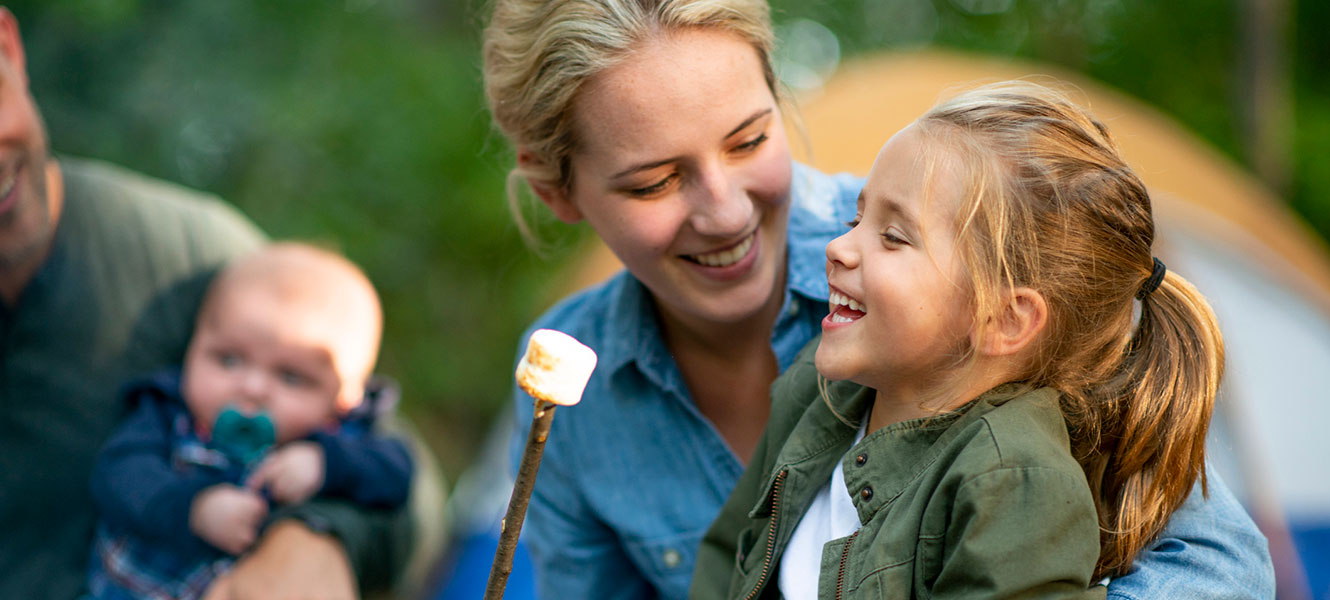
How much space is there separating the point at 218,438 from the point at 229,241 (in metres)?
0.50

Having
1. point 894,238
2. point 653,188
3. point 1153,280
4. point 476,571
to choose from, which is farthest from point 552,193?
point 476,571

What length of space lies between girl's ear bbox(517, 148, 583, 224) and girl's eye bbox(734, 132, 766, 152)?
0.31 metres

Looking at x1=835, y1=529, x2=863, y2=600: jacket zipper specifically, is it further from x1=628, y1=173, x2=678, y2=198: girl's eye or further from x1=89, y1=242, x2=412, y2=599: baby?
x1=89, y1=242, x2=412, y2=599: baby

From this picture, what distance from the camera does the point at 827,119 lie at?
4.08 meters

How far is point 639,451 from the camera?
174 cm

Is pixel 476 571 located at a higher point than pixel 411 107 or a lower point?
lower

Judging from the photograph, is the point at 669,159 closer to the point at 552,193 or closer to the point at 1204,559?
the point at 552,193

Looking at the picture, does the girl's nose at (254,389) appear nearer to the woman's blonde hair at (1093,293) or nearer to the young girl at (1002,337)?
the young girl at (1002,337)

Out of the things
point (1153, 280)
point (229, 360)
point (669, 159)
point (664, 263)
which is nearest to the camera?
point (1153, 280)

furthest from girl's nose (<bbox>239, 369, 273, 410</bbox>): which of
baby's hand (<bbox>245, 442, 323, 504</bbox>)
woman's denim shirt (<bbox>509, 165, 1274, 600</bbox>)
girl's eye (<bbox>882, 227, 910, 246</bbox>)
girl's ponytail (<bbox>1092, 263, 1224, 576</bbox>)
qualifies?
girl's ponytail (<bbox>1092, 263, 1224, 576</bbox>)

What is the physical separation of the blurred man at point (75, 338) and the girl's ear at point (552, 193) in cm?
74

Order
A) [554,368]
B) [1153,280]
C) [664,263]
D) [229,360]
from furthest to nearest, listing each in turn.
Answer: [229,360], [664,263], [1153,280], [554,368]

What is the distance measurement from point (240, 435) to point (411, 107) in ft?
13.4

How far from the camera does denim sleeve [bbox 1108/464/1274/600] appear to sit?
1172 millimetres
